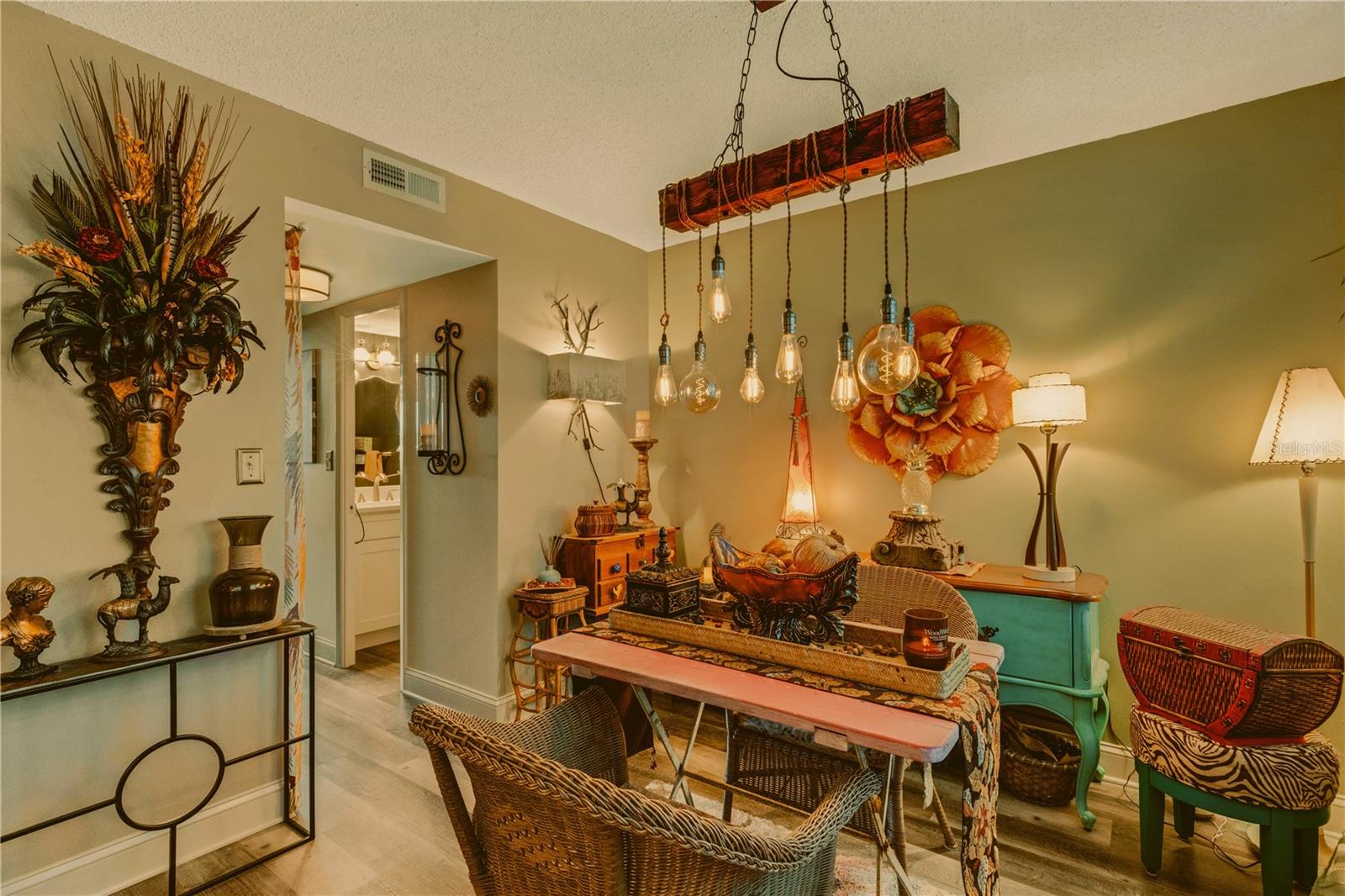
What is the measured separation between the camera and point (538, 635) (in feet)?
10.7

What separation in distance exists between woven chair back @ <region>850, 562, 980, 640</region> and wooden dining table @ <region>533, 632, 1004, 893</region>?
0.43ft

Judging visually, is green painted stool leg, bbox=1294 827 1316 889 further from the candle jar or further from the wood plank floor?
the candle jar

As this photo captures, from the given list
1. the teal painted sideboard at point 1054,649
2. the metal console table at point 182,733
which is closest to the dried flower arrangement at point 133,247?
the metal console table at point 182,733

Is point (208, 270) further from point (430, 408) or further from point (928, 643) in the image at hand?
point (928, 643)

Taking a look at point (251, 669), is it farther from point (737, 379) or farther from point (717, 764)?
point (737, 379)

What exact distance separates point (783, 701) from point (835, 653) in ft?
0.82

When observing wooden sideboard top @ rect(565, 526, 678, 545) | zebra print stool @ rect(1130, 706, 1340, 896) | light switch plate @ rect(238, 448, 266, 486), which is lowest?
zebra print stool @ rect(1130, 706, 1340, 896)

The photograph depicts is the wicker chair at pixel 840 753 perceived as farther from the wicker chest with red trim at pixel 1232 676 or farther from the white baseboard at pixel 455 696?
the white baseboard at pixel 455 696

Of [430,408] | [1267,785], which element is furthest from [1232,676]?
[430,408]

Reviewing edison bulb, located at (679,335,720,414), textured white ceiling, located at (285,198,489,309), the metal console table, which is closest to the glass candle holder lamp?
textured white ceiling, located at (285,198,489,309)

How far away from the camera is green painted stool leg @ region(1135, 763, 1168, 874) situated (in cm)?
207

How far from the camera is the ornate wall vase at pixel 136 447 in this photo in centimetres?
201

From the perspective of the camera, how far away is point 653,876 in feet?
3.50

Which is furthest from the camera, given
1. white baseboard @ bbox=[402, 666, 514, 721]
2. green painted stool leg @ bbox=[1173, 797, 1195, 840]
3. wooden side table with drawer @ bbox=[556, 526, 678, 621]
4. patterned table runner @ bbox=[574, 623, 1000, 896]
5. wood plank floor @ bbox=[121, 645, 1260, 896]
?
wooden side table with drawer @ bbox=[556, 526, 678, 621]
